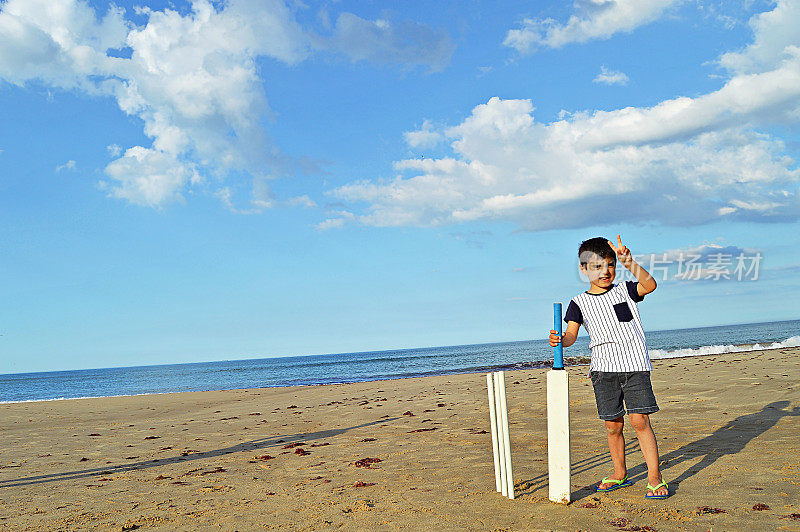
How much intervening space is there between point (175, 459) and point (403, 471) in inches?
151

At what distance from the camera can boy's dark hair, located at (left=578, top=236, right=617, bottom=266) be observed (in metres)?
4.73

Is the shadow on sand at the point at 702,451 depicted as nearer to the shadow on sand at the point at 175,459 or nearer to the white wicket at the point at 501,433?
the white wicket at the point at 501,433

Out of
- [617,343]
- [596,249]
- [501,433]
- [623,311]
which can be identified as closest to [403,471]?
[501,433]

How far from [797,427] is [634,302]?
4.56 m

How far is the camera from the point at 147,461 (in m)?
7.87

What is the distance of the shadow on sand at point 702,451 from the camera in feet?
16.7

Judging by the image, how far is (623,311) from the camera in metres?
4.62

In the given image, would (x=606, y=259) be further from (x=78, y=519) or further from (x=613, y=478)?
(x=78, y=519)

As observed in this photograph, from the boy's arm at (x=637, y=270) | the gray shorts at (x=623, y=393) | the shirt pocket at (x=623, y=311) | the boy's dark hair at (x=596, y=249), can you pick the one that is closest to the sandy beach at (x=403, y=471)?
the gray shorts at (x=623, y=393)

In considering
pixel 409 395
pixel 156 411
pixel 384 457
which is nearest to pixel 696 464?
pixel 384 457

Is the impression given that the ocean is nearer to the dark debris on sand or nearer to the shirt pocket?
the dark debris on sand

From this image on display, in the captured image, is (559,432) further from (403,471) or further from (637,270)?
(403,471)

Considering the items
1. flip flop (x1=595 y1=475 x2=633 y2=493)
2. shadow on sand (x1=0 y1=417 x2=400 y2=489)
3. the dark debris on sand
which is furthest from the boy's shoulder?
shadow on sand (x1=0 y1=417 x2=400 y2=489)

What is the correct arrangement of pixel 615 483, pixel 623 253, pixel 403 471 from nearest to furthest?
pixel 623 253 < pixel 615 483 < pixel 403 471
